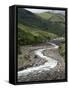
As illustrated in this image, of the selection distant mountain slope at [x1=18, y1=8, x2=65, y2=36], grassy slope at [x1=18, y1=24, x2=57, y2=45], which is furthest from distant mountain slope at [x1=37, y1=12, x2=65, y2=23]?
grassy slope at [x1=18, y1=24, x2=57, y2=45]

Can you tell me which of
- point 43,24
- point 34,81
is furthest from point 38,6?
point 34,81

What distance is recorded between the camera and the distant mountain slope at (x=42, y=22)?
441 cm

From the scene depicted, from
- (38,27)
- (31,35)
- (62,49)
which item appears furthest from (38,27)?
(62,49)

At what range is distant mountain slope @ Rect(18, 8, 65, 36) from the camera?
4410 millimetres

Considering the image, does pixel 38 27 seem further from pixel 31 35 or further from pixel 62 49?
pixel 62 49

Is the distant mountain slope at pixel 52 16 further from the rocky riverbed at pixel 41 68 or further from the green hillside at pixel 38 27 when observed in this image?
the rocky riverbed at pixel 41 68

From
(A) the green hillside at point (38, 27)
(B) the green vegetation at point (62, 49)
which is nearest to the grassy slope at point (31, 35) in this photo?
(A) the green hillside at point (38, 27)

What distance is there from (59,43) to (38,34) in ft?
1.14

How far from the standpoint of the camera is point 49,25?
4609 millimetres

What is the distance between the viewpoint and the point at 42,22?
4559 mm

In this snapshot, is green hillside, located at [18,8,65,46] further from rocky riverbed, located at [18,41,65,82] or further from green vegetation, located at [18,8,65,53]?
rocky riverbed, located at [18,41,65,82]

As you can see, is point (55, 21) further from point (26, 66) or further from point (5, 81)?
point (5, 81)

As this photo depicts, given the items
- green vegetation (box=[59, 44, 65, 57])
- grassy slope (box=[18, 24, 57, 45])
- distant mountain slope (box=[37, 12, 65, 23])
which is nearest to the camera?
grassy slope (box=[18, 24, 57, 45])

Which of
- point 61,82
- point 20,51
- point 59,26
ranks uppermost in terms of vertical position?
point 59,26
